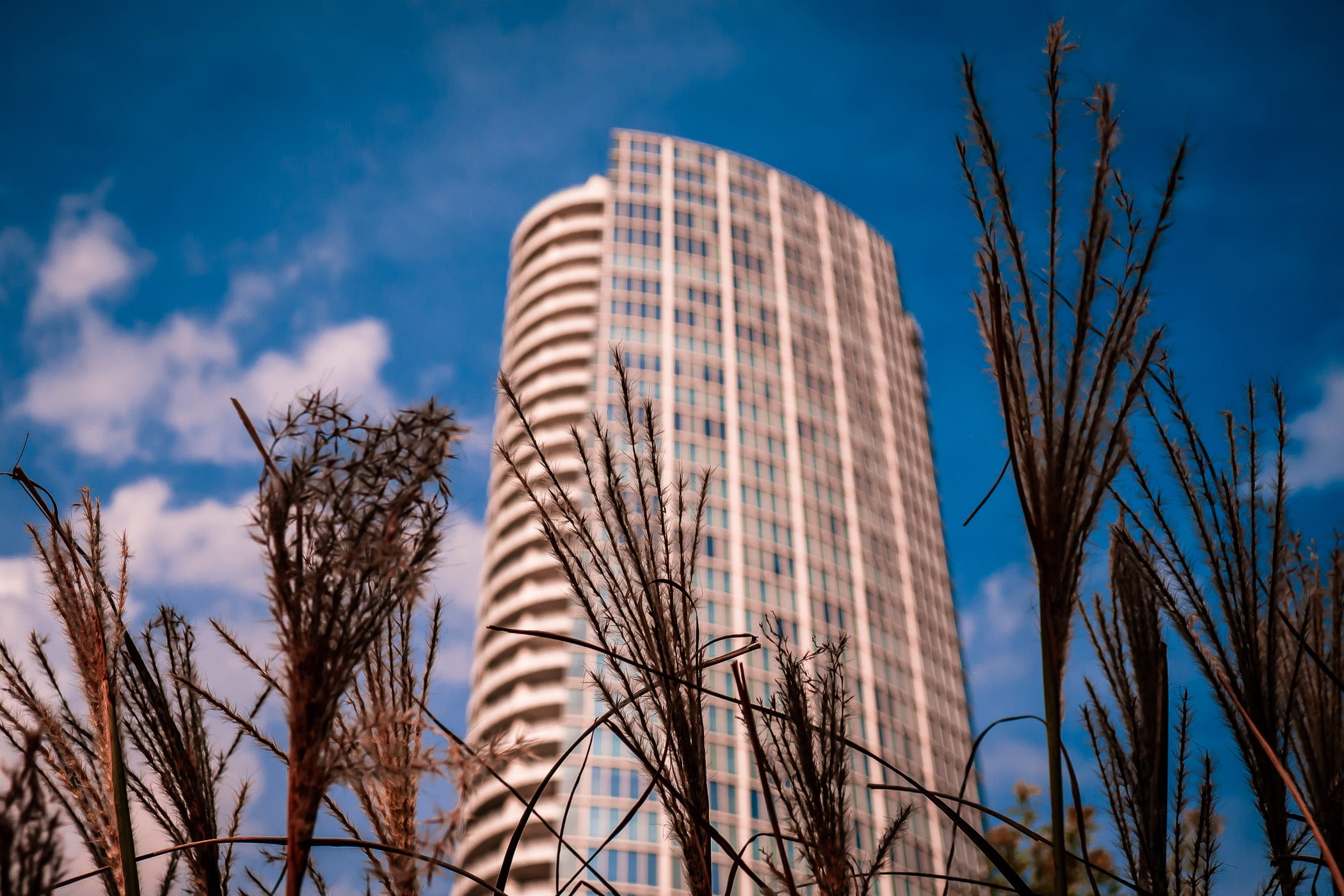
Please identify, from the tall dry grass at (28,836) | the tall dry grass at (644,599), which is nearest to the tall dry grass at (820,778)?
the tall dry grass at (644,599)

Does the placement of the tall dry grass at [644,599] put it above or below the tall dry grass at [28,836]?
above

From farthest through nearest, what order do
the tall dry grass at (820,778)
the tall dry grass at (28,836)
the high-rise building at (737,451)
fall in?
the high-rise building at (737,451) < the tall dry grass at (820,778) < the tall dry grass at (28,836)

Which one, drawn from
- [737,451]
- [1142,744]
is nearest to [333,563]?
[1142,744]

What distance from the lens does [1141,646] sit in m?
1.46

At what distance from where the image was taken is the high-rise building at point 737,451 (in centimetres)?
3981

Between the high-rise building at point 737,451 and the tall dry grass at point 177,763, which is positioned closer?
the tall dry grass at point 177,763

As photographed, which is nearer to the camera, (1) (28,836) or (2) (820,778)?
(1) (28,836)

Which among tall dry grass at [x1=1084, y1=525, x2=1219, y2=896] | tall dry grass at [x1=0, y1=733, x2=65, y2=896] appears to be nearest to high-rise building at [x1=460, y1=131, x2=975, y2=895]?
tall dry grass at [x1=1084, y1=525, x2=1219, y2=896]

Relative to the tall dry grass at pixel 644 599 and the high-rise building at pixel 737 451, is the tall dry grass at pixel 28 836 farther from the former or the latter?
the high-rise building at pixel 737 451

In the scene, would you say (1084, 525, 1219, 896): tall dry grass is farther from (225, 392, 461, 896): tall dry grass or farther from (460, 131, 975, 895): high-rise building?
(460, 131, 975, 895): high-rise building

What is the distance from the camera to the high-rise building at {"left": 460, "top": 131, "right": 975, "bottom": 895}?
39812 millimetres

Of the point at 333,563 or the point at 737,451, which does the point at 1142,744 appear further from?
the point at 737,451

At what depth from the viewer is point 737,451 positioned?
47094 millimetres

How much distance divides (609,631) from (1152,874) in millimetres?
851
